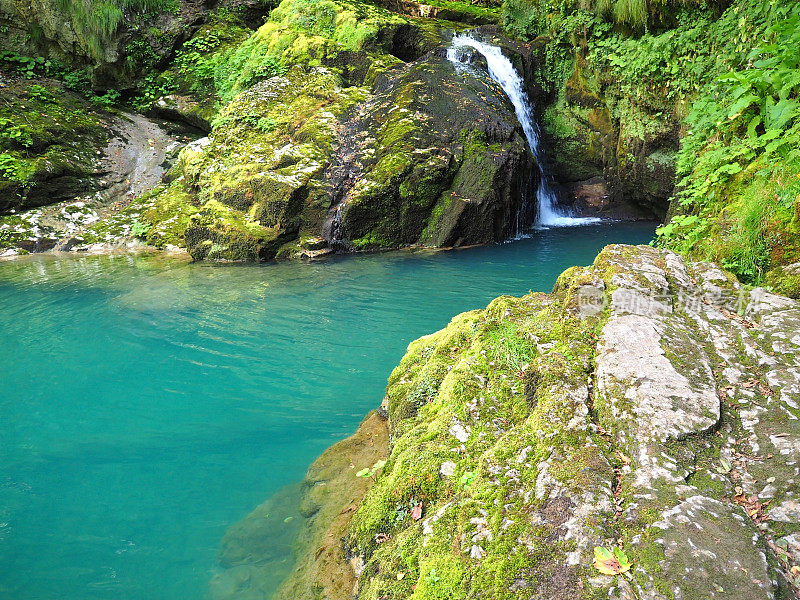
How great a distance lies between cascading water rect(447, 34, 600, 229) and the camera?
13501 mm

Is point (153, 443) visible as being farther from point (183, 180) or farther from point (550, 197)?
point (550, 197)

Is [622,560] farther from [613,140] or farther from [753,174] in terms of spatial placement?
[613,140]

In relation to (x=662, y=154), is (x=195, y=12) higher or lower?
higher

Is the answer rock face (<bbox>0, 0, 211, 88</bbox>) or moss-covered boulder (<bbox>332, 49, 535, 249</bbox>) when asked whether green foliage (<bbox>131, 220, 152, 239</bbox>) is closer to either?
moss-covered boulder (<bbox>332, 49, 535, 249</bbox>)

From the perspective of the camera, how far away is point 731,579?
1.57m

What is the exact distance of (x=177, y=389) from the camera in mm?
5250

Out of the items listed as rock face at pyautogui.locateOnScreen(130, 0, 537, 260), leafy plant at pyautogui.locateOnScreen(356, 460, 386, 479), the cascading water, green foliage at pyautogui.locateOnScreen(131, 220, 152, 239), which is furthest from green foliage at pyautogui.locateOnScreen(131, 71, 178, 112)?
leafy plant at pyautogui.locateOnScreen(356, 460, 386, 479)

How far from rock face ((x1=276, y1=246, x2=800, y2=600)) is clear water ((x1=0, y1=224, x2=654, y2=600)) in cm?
140

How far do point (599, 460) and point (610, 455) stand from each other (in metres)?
0.07

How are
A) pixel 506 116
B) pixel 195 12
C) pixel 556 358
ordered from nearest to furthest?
1. pixel 556 358
2. pixel 506 116
3. pixel 195 12

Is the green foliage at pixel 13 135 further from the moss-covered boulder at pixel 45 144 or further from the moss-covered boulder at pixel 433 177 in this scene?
the moss-covered boulder at pixel 433 177

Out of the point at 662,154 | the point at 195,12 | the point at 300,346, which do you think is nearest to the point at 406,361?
the point at 300,346

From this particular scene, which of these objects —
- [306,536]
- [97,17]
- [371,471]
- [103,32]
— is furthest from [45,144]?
[306,536]

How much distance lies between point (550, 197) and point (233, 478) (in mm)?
12777
